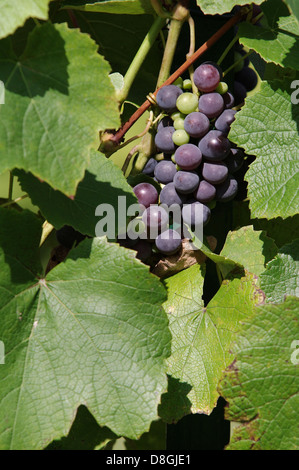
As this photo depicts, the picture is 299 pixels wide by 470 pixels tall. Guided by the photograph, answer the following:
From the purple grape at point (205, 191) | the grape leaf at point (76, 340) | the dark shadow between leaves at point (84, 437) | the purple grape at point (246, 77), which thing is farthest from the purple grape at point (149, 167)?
the dark shadow between leaves at point (84, 437)

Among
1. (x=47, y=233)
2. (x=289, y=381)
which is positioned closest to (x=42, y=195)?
(x=47, y=233)

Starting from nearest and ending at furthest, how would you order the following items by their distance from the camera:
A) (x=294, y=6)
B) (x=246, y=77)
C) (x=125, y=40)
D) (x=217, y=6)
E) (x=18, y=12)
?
(x=18, y=12)
(x=294, y=6)
(x=217, y=6)
(x=125, y=40)
(x=246, y=77)

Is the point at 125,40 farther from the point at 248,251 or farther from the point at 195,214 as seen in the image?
the point at 248,251

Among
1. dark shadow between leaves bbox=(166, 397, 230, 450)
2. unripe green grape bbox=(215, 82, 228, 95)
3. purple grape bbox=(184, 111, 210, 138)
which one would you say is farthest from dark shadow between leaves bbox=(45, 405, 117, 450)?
unripe green grape bbox=(215, 82, 228, 95)

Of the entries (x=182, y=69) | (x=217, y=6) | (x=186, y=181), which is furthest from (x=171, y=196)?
(x=217, y=6)

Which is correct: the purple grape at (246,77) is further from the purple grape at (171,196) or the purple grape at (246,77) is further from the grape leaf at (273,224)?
the purple grape at (171,196)

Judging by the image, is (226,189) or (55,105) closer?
(55,105)
